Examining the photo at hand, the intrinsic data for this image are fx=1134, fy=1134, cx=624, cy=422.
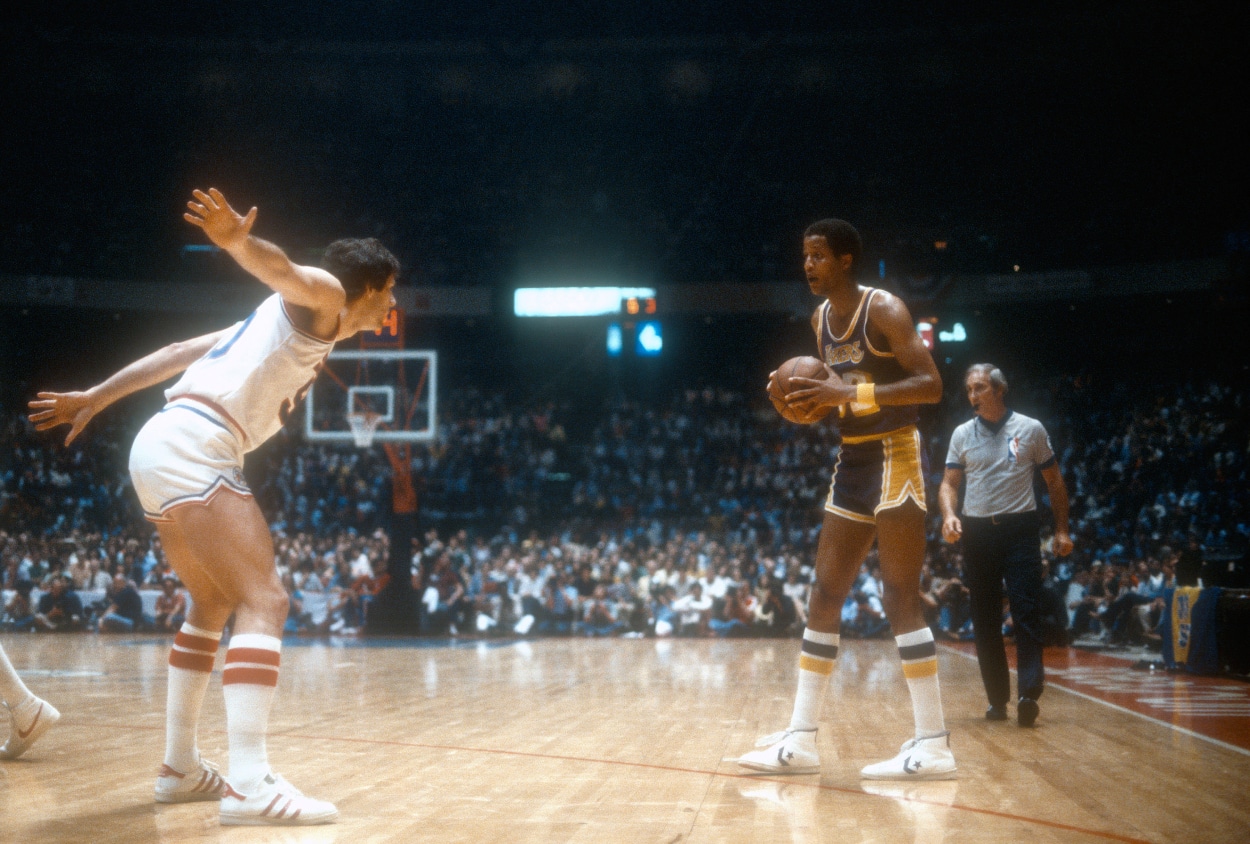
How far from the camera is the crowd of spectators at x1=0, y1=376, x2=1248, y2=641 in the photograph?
49.3 ft

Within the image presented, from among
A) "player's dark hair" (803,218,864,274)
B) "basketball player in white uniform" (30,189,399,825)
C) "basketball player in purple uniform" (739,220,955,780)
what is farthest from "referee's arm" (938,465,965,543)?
"basketball player in white uniform" (30,189,399,825)

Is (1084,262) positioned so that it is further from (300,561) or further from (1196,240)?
(300,561)

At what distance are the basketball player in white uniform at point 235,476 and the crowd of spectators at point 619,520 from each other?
29.8 feet

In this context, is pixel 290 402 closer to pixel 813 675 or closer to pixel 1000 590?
pixel 813 675

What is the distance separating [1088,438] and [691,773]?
18877 mm

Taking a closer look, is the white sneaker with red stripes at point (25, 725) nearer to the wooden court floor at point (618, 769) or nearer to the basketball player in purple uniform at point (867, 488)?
the wooden court floor at point (618, 769)

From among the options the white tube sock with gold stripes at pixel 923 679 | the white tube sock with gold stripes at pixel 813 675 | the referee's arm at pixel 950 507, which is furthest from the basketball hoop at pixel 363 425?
the white tube sock with gold stripes at pixel 923 679

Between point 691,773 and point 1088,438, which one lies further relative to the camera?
point 1088,438

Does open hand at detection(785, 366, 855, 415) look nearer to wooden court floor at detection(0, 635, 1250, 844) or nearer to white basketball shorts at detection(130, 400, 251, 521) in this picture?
wooden court floor at detection(0, 635, 1250, 844)

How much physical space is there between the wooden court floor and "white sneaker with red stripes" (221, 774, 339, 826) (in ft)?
0.15

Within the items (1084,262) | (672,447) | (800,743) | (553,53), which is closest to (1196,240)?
(1084,262)

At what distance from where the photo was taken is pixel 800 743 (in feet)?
12.9

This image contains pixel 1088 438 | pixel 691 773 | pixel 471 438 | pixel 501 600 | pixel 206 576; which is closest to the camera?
pixel 206 576

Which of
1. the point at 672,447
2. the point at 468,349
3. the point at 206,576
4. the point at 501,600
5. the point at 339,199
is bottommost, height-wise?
the point at 501,600
